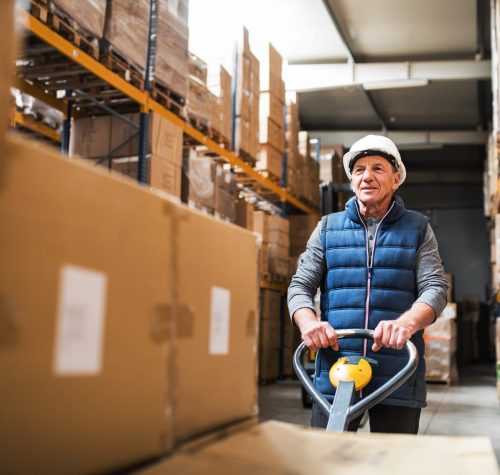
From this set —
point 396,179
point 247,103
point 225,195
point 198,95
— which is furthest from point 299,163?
point 396,179

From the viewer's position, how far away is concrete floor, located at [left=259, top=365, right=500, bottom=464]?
5898 mm

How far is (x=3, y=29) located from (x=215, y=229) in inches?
22.8

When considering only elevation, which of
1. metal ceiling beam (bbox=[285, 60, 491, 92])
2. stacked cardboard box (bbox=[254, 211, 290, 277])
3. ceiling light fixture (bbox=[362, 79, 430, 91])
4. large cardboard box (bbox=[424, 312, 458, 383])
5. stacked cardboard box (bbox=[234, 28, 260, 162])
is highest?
metal ceiling beam (bbox=[285, 60, 491, 92])

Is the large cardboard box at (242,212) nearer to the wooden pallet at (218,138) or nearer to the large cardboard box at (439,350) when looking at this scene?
the wooden pallet at (218,138)

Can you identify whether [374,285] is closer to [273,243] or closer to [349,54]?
[273,243]

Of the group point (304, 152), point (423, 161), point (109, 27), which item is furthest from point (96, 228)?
point (423, 161)

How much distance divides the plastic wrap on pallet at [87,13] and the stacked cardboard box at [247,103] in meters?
3.15

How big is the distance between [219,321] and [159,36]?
479 centimetres

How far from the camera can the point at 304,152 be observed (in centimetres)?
1089

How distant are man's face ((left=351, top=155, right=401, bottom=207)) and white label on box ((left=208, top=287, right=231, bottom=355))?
145cm

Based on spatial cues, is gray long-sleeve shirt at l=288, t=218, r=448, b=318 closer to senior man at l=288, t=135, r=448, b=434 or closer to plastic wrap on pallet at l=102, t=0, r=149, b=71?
senior man at l=288, t=135, r=448, b=434

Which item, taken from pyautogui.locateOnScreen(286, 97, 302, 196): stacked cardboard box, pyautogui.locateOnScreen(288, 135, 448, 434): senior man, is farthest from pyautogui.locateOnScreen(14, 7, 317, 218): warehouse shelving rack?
pyautogui.locateOnScreen(286, 97, 302, 196): stacked cardboard box

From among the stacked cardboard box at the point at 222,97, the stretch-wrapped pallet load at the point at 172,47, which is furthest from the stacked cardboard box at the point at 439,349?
the stretch-wrapped pallet load at the point at 172,47

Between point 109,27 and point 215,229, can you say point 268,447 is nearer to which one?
point 215,229
